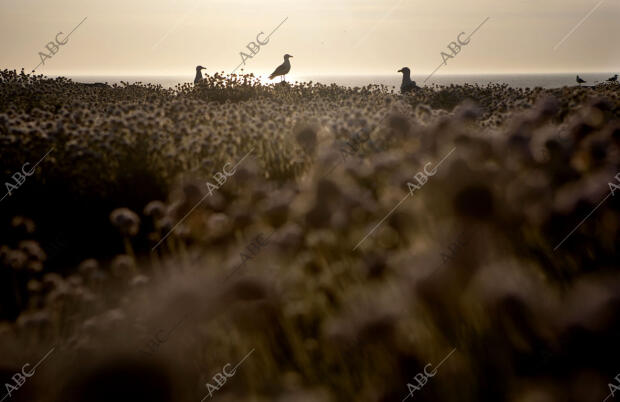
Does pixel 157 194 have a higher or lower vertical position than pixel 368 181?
higher

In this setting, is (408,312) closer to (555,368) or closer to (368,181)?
(555,368)

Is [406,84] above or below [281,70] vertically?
below

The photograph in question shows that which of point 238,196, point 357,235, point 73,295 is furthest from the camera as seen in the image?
point 238,196

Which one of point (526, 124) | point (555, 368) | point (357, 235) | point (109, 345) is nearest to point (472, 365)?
point (555, 368)

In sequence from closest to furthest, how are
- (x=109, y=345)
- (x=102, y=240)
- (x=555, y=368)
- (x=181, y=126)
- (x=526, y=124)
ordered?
(x=555, y=368)
(x=109, y=345)
(x=526, y=124)
(x=102, y=240)
(x=181, y=126)

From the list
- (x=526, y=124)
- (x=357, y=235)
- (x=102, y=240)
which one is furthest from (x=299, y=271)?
(x=102, y=240)

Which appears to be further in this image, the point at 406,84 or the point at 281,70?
→ the point at 406,84

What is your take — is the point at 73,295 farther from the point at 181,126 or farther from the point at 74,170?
the point at 181,126

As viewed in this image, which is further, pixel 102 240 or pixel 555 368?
pixel 102 240

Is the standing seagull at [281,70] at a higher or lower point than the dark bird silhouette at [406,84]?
higher

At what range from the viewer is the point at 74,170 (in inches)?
296

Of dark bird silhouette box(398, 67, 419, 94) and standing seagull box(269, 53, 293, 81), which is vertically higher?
standing seagull box(269, 53, 293, 81)

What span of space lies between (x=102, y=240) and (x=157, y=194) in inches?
43.1

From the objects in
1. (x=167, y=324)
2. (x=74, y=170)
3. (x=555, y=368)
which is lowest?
(x=555, y=368)
